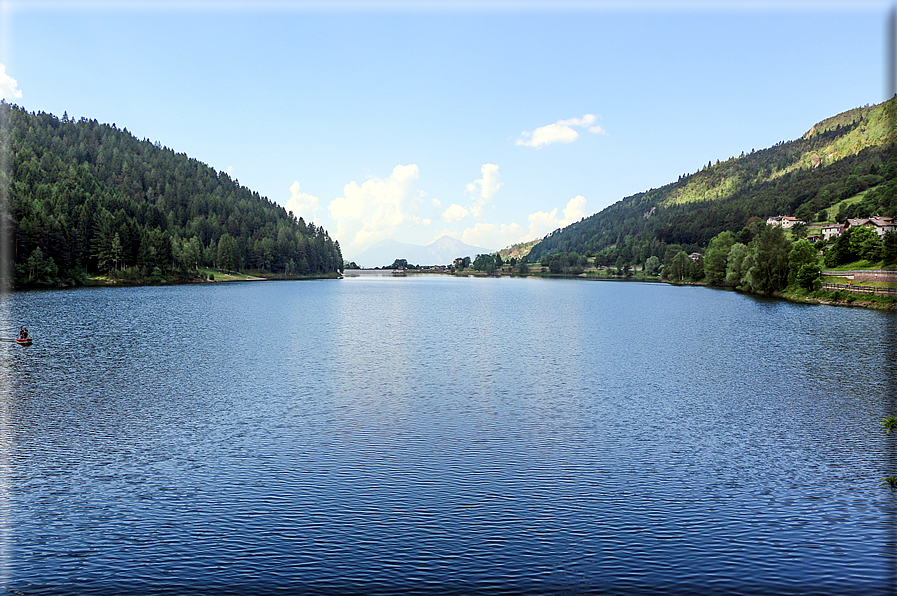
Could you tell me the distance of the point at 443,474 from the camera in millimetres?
26375

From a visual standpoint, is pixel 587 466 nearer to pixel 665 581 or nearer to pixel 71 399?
pixel 665 581

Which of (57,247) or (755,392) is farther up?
(57,247)

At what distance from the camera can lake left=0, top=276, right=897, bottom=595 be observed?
18250mm

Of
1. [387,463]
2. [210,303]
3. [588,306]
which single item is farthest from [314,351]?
[588,306]

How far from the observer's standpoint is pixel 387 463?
27859 mm

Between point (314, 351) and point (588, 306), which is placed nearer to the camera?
point (314, 351)

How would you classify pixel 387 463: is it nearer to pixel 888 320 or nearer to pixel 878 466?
pixel 878 466

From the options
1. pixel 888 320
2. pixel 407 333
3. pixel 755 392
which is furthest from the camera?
pixel 888 320

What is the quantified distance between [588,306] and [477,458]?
376ft

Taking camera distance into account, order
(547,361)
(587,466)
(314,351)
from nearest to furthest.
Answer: (587,466) < (547,361) < (314,351)

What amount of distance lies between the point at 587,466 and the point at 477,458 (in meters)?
5.31

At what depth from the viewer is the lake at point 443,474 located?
18250 millimetres

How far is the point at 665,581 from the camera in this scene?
1759 cm

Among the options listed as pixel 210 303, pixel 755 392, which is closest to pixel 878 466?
pixel 755 392
